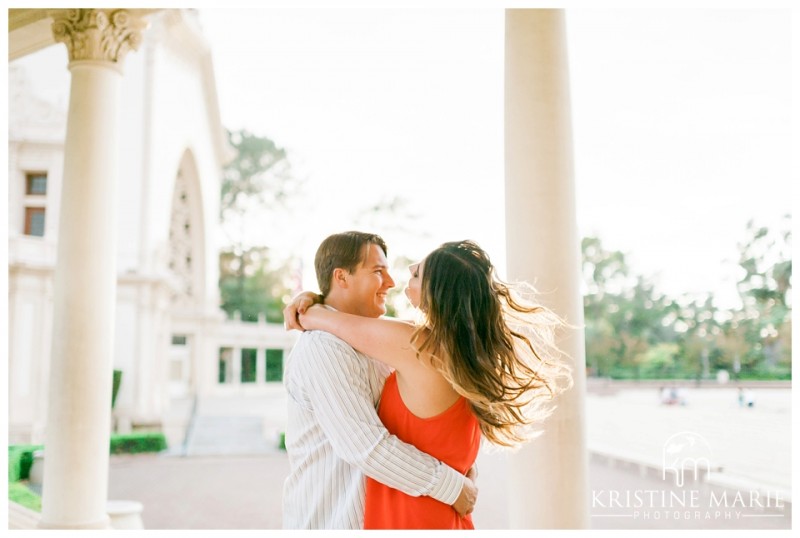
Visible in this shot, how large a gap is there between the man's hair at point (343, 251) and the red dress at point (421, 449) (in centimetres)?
46

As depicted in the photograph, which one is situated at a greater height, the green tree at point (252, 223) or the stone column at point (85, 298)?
the green tree at point (252, 223)

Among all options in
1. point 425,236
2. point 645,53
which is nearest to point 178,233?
point 425,236

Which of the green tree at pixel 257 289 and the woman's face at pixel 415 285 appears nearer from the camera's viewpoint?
the woman's face at pixel 415 285

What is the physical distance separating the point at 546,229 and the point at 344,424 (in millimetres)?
2243

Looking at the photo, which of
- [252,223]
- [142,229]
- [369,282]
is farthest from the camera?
[252,223]

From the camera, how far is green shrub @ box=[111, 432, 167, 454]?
2123 cm

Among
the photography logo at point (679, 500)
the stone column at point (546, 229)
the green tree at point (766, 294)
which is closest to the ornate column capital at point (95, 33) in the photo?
the stone column at point (546, 229)

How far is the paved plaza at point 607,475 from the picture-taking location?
13.3m

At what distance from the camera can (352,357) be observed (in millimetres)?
2369

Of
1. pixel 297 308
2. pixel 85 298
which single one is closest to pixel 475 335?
pixel 297 308

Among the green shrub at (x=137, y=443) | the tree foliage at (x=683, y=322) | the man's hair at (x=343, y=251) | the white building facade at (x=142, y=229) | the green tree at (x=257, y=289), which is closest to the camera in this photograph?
the man's hair at (x=343, y=251)

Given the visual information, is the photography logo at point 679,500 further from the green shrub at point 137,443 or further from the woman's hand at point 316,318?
the green shrub at point 137,443

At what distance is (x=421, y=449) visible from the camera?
2.35 m

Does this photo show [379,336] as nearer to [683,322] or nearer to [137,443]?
[137,443]
